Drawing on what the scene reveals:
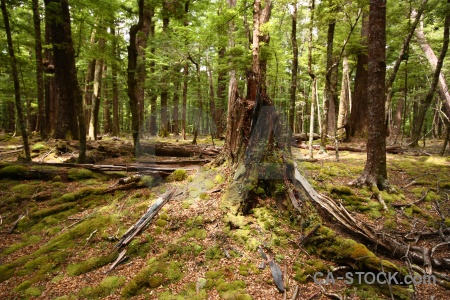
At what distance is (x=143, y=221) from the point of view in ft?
16.8

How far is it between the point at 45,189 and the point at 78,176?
93 centimetres

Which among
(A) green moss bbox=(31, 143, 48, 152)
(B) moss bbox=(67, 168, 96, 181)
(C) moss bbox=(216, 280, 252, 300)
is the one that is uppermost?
(A) green moss bbox=(31, 143, 48, 152)

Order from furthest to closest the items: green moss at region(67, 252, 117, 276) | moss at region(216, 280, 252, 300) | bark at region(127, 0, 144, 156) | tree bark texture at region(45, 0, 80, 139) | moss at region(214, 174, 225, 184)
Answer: tree bark texture at region(45, 0, 80, 139) < bark at region(127, 0, 144, 156) < moss at region(214, 174, 225, 184) < green moss at region(67, 252, 117, 276) < moss at region(216, 280, 252, 300)

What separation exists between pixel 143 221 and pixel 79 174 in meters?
3.92

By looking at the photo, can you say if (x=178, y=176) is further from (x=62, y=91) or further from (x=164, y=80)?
(x=164, y=80)

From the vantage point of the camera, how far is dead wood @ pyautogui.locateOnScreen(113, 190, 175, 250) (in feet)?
15.6

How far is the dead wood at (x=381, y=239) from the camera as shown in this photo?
170 inches

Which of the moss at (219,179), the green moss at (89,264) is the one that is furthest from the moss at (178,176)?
the green moss at (89,264)

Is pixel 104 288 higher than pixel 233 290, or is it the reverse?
pixel 233 290

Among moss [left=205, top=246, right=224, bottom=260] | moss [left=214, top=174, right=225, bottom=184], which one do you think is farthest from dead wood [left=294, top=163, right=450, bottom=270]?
moss [left=205, top=246, right=224, bottom=260]

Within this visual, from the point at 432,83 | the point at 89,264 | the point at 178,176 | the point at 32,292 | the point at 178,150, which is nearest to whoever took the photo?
the point at 32,292

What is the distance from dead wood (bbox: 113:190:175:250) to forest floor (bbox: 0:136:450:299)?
0.11 m

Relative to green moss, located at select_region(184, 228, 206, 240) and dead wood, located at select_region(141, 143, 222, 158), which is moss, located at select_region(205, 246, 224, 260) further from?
dead wood, located at select_region(141, 143, 222, 158)

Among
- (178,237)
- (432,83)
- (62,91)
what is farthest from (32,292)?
(432,83)
